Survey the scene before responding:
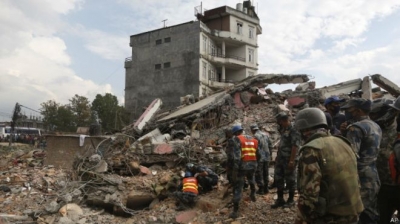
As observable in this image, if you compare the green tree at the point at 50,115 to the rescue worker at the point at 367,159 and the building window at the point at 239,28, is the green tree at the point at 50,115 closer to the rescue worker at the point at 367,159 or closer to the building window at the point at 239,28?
the building window at the point at 239,28

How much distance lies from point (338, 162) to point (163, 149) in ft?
22.3

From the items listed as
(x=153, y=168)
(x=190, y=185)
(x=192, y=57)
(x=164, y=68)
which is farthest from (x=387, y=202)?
(x=164, y=68)

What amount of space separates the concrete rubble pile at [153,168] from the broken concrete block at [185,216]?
11 mm

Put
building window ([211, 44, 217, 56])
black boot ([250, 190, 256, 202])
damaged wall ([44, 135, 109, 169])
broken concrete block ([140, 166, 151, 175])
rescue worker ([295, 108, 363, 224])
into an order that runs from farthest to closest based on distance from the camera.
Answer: building window ([211, 44, 217, 56]), damaged wall ([44, 135, 109, 169]), broken concrete block ([140, 166, 151, 175]), black boot ([250, 190, 256, 202]), rescue worker ([295, 108, 363, 224])

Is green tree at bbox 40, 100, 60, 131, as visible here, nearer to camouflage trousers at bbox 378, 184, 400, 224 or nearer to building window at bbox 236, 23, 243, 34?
building window at bbox 236, 23, 243, 34

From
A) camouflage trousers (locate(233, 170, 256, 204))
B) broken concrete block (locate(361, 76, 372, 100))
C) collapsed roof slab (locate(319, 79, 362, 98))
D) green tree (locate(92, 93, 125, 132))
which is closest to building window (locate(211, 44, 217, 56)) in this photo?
green tree (locate(92, 93, 125, 132))

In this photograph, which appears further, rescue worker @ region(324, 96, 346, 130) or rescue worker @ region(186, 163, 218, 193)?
rescue worker @ region(186, 163, 218, 193)

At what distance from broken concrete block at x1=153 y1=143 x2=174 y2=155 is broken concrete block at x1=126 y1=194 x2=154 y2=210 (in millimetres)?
2037

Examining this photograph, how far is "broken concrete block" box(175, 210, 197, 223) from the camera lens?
582cm

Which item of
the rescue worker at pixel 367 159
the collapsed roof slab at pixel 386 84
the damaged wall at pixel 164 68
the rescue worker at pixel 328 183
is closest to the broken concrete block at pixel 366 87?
the collapsed roof slab at pixel 386 84

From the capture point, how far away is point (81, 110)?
97.6ft

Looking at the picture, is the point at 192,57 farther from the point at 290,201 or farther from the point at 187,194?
the point at 290,201

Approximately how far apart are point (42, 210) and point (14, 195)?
169 cm

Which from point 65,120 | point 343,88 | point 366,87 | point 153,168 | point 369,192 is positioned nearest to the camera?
point 369,192
